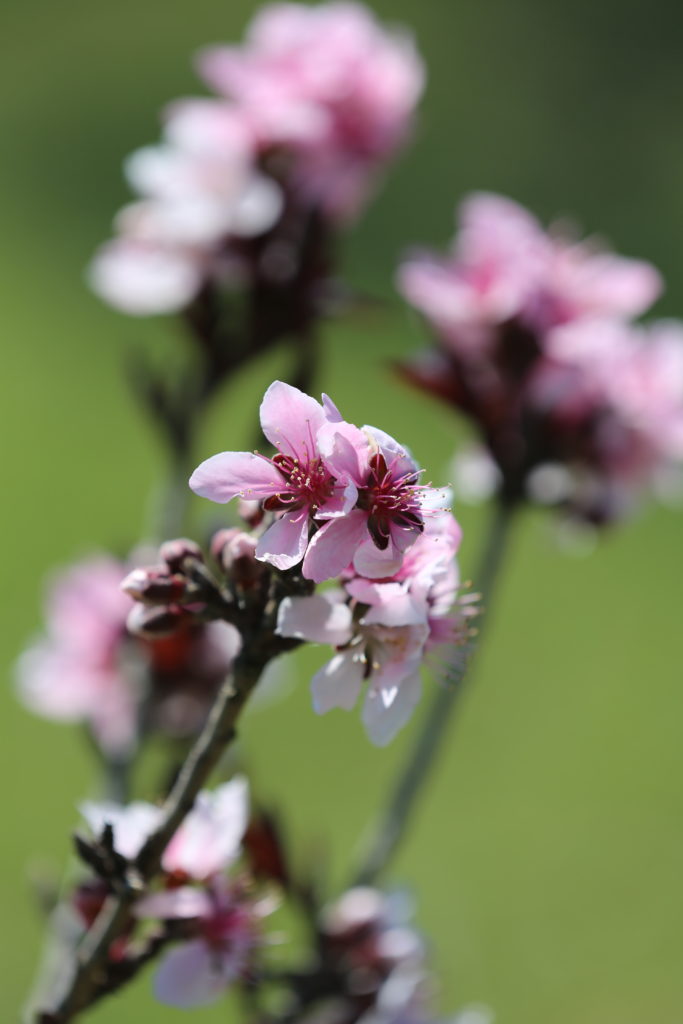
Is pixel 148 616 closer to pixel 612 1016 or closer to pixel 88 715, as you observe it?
pixel 88 715

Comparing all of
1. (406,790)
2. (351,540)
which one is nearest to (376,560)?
(351,540)

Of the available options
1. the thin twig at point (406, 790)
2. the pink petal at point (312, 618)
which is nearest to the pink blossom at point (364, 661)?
the pink petal at point (312, 618)

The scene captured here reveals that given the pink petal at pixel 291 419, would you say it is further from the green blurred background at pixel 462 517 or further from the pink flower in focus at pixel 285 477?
the green blurred background at pixel 462 517

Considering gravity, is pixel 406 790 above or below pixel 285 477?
below

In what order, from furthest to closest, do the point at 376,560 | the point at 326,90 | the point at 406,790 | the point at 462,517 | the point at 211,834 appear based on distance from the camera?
the point at 462,517, the point at 326,90, the point at 406,790, the point at 211,834, the point at 376,560

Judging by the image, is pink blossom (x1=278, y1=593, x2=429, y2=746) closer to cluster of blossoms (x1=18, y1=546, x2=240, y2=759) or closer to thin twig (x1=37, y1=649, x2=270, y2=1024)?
thin twig (x1=37, y1=649, x2=270, y2=1024)

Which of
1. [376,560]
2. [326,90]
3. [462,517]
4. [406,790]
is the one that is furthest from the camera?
[462,517]

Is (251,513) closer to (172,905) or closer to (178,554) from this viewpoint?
(178,554)

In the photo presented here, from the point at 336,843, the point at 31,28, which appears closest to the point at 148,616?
the point at 336,843
